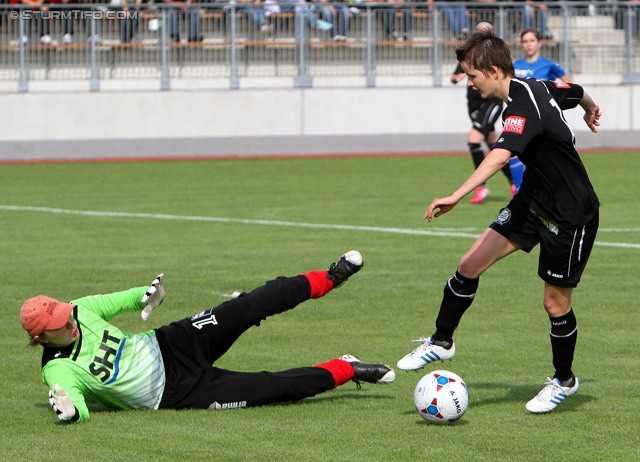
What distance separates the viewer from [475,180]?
20.7 feet

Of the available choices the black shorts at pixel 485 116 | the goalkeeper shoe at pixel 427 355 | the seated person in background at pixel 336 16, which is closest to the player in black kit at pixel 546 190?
the goalkeeper shoe at pixel 427 355

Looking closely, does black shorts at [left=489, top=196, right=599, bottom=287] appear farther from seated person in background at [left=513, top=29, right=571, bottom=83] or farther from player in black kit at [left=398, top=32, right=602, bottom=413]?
seated person in background at [left=513, top=29, right=571, bottom=83]

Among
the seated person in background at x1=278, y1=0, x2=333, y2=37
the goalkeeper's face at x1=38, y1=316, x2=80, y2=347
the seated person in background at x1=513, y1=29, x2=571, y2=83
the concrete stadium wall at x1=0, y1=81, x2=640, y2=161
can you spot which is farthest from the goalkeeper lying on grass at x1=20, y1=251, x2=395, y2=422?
the seated person in background at x1=278, y1=0, x2=333, y2=37

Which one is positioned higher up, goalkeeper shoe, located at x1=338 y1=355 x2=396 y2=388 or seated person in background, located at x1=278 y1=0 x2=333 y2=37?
seated person in background, located at x1=278 y1=0 x2=333 y2=37

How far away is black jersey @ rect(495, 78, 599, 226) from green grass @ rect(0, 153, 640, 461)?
1.17 meters

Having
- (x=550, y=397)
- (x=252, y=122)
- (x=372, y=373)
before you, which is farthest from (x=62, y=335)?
(x=252, y=122)

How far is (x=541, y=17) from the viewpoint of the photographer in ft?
94.7

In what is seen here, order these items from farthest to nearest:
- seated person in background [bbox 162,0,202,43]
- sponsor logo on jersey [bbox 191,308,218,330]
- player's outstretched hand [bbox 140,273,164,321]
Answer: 1. seated person in background [bbox 162,0,202,43]
2. sponsor logo on jersey [bbox 191,308,218,330]
3. player's outstretched hand [bbox 140,273,164,321]

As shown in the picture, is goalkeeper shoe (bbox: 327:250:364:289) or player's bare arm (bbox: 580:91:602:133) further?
player's bare arm (bbox: 580:91:602:133)

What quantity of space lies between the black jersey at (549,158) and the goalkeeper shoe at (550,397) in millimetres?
948

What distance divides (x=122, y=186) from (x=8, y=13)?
8937mm

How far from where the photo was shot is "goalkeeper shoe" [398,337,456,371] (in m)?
7.32

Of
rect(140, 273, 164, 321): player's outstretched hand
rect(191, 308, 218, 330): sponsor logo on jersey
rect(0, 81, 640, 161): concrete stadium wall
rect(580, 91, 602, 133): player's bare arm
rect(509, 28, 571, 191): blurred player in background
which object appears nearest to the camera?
rect(140, 273, 164, 321): player's outstretched hand

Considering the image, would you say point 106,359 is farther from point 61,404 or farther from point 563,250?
point 563,250
